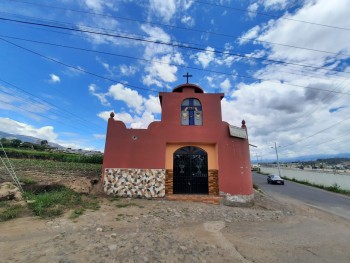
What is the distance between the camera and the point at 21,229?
5453mm

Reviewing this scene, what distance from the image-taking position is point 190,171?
10.8 metres

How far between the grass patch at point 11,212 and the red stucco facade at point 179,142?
156 inches

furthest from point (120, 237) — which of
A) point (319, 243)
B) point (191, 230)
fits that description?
point (319, 243)

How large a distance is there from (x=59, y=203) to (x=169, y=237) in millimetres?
4609

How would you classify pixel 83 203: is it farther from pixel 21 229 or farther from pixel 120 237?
pixel 120 237

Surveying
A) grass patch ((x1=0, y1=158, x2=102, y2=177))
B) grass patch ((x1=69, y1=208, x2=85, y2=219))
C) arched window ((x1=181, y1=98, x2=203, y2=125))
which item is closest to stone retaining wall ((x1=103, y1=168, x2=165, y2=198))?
grass patch ((x1=69, y1=208, x2=85, y2=219))

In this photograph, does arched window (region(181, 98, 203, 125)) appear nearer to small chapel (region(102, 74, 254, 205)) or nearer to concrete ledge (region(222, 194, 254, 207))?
small chapel (region(102, 74, 254, 205))

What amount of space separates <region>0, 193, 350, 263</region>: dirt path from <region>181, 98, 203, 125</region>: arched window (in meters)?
4.56

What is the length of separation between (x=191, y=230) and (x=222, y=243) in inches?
49.6

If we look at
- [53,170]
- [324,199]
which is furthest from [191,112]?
[324,199]

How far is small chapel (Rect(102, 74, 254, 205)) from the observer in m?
10.2

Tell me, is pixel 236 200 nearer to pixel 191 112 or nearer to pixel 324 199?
pixel 191 112

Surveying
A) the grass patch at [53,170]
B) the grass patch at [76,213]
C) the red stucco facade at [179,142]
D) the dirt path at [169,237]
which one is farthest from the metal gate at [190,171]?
the grass patch at [53,170]

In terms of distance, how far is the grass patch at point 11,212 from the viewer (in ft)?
20.1
